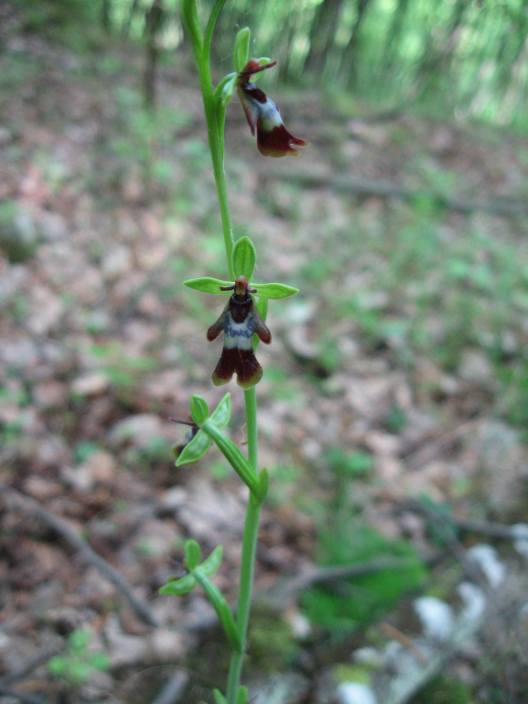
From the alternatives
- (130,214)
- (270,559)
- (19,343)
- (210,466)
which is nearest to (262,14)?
(130,214)

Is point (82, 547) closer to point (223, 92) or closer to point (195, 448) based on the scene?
point (195, 448)

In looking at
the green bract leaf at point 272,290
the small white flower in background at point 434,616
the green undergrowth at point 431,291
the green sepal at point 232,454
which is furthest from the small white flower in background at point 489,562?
the green bract leaf at point 272,290

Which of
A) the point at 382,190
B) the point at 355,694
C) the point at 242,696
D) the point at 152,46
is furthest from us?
the point at 382,190

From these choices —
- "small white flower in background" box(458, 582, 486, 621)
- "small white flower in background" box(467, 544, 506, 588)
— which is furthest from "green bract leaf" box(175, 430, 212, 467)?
Answer: "small white flower in background" box(467, 544, 506, 588)

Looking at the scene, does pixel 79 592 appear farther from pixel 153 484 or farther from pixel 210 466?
pixel 210 466

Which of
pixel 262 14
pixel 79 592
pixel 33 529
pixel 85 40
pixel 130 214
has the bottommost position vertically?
pixel 79 592

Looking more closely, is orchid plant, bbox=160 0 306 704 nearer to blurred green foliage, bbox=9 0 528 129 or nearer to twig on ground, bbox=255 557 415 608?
twig on ground, bbox=255 557 415 608

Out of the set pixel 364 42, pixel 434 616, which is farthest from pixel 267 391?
pixel 364 42
